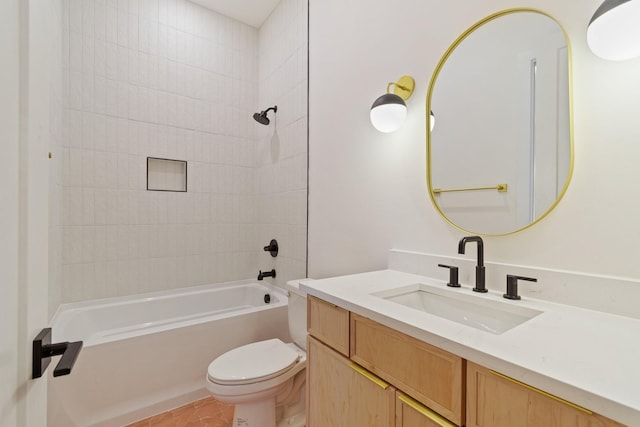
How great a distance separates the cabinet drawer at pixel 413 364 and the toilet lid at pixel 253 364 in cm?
68

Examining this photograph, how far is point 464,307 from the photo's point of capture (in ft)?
3.31

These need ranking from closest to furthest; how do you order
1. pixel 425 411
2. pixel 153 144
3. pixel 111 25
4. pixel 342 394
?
pixel 425 411
pixel 342 394
pixel 111 25
pixel 153 144

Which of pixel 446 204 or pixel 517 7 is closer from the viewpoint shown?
pixel 517 7

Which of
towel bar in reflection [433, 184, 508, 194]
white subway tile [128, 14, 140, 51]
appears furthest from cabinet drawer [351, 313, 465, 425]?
white subway tile [128, 14, 140, 51]

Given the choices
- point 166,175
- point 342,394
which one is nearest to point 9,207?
point 342,394

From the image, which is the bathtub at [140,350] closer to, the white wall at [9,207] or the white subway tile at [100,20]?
the white wall at [9,207]

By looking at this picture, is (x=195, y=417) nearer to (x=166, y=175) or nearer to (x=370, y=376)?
(x=370, y=376)

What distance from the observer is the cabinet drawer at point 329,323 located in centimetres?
95

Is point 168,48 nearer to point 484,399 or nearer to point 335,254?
point 335,254

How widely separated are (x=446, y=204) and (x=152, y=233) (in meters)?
2.17

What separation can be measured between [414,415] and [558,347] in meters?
0.37

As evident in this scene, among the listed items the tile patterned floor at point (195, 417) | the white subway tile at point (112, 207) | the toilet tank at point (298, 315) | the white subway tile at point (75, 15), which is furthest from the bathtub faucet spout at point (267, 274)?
the white subway tile at point (75, 15)

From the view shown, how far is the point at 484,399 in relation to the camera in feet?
1.91

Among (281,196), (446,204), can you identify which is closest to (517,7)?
(446,204)
